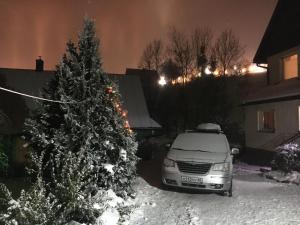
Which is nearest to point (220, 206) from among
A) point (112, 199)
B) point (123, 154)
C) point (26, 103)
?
point (123, 154)

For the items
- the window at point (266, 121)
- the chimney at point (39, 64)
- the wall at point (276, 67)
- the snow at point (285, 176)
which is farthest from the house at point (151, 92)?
the snow at point (285, 176)

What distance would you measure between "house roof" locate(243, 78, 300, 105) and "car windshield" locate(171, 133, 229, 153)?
692 cm

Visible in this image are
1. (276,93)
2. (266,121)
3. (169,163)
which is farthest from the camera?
(266,121)

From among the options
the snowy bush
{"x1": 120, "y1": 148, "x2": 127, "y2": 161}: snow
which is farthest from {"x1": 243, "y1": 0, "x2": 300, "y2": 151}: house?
{"x1": 120, "y1": 148, "x2": 127, "y2": 161}: snow

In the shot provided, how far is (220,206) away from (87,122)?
3856 millimetres

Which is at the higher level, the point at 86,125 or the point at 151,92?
the point at 151,92

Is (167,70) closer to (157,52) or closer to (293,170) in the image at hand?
(157,52)

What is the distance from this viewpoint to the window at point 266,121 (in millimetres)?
21084

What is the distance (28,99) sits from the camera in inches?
752

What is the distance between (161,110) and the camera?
40438mm

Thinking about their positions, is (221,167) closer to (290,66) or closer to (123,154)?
(123,154)

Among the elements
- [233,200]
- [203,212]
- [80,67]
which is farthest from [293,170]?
[80,67]

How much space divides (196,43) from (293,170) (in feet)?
147

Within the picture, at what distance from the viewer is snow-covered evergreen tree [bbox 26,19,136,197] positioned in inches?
357
